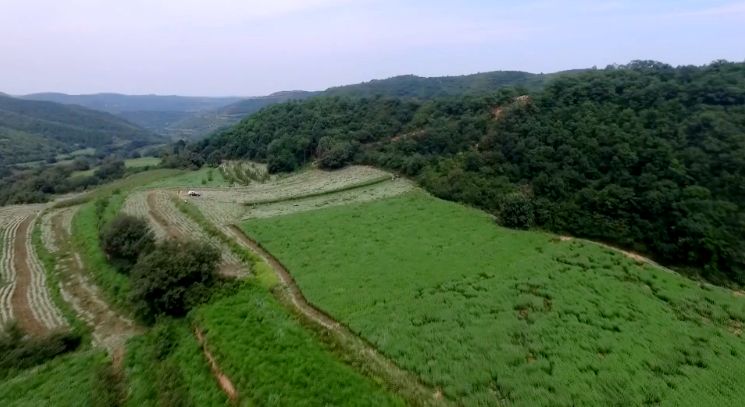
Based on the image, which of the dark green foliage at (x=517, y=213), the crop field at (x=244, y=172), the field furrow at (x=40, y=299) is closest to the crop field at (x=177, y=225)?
the field furrow at (x=40, y=299)

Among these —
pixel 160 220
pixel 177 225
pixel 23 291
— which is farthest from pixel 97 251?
pixel 160 220

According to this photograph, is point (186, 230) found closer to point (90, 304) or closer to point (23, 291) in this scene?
point (90, 304)

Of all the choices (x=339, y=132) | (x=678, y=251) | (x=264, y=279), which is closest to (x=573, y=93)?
(x=678, y=251)

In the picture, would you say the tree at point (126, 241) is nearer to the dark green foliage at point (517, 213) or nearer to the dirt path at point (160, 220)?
the dirt path at point (160, 220)

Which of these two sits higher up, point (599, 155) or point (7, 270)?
point (599, 155)

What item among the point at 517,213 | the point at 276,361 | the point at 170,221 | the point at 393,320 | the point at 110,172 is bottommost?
the point at 110,172

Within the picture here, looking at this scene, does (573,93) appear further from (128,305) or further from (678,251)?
(128,305)
